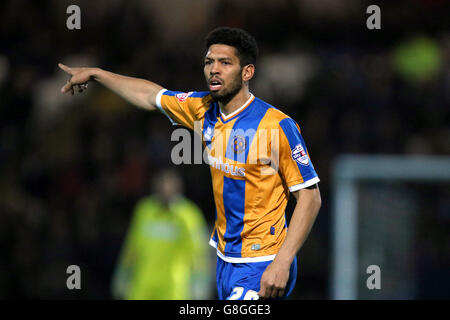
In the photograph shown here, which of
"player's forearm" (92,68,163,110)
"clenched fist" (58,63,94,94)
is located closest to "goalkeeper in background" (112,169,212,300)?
"player's forearm" (92,68,163,110)

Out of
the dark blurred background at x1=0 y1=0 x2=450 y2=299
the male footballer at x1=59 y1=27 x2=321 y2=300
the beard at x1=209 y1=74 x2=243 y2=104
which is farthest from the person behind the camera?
the dark blurred background at x1=0 y1=0 x2=450 y2=299

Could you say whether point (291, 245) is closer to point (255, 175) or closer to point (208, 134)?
point (255, 175)

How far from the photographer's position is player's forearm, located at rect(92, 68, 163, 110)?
461 cm

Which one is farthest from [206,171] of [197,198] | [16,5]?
[16,5]

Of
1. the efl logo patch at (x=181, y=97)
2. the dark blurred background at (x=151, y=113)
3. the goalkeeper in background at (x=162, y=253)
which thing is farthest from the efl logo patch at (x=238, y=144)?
the dark blurred background at (x=151, y=113)

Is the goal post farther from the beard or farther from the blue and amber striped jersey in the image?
the beard

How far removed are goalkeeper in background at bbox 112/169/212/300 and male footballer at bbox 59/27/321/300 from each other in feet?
12.4

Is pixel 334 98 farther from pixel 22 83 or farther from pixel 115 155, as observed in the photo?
pixel 22 83

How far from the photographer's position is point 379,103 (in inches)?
381

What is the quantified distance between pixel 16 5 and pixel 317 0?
15.4ft

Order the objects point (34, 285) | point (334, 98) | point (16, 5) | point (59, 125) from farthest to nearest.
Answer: point (16, 5), point (59, 125), point (334, 98), point (34, 285)

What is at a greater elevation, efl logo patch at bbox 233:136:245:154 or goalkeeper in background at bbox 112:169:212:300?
efl logo patch at bbox 233:136:245:154

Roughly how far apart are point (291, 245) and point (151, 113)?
239 inches

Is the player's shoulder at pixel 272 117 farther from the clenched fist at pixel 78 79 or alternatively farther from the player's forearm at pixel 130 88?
the clenched fist at pixel 78 79
